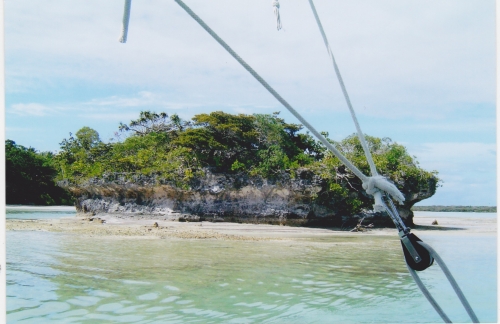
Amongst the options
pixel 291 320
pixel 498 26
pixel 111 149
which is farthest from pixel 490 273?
pixel 111 149

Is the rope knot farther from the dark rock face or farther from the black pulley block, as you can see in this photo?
the dark rock face

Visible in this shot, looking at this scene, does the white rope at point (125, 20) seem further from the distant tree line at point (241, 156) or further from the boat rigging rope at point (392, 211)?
the distant tree line at point (241, 156)

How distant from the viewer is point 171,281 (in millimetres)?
4688

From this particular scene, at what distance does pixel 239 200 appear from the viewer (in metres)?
13.6

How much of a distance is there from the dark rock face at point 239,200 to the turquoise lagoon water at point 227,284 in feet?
17.6

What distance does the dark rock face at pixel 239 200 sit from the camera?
43.0ft

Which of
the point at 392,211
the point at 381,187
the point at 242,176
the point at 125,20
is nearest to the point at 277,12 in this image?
the point at 125,20

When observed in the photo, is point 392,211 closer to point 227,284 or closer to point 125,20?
point 125,20

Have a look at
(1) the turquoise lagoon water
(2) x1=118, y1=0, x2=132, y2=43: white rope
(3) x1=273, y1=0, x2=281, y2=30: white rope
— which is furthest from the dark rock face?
(2) x1=118, y1=0, x2=132, y2=43: white rope

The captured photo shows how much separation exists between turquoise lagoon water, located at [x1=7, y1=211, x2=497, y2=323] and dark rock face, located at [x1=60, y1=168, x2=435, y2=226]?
5.36m

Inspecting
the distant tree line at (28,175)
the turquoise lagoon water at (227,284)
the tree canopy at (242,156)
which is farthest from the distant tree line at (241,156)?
the turquoise lagoon water at (227,284)

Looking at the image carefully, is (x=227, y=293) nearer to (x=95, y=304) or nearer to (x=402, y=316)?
(x=95, y=304)

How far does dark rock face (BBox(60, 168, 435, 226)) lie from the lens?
1310 centimetres

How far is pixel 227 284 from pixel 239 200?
8.99m
